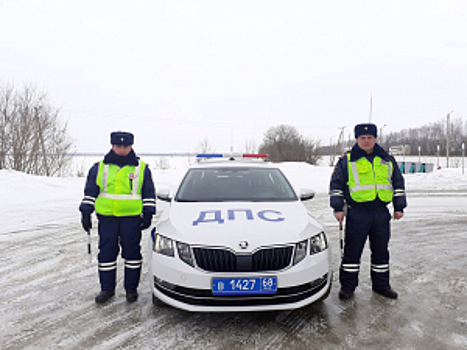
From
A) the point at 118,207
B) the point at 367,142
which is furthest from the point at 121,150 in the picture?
the point at 367,142

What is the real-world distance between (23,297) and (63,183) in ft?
39.2

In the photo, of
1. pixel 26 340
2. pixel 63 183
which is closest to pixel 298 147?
pixel 63 183

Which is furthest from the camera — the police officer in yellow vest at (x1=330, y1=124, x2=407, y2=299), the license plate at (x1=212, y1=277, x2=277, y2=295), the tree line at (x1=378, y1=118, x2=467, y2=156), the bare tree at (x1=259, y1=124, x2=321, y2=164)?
the tree line at (x1=378, y1=118, x2=467, y2=156)

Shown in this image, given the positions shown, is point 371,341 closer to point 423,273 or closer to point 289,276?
point 289,276

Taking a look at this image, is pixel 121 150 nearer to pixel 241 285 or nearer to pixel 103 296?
pixel 103 296

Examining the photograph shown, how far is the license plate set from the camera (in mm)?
2627

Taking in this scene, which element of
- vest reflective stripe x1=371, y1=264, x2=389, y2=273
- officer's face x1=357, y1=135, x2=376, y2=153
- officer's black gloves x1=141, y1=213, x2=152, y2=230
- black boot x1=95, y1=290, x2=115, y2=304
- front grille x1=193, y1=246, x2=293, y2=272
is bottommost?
black boot x1=95, y1=290, x2=115, y2=304

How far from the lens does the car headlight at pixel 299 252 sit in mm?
2768

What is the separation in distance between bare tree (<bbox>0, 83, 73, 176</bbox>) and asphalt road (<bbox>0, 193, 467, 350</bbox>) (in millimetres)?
15776

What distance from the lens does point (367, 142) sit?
357 cm

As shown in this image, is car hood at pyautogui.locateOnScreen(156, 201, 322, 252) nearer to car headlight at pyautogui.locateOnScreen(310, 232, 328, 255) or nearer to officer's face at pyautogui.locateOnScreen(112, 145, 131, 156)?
car headlight at pyautogui.locateOnScreen(310, 232, 328, 255)

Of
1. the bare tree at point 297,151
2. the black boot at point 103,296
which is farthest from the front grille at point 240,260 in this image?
the bare tree at point 297,151

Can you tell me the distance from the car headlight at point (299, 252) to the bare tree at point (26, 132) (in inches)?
736

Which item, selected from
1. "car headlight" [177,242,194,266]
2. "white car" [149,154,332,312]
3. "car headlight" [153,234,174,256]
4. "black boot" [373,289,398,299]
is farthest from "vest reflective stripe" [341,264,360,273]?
"car headlight" [153,234,174,256]
